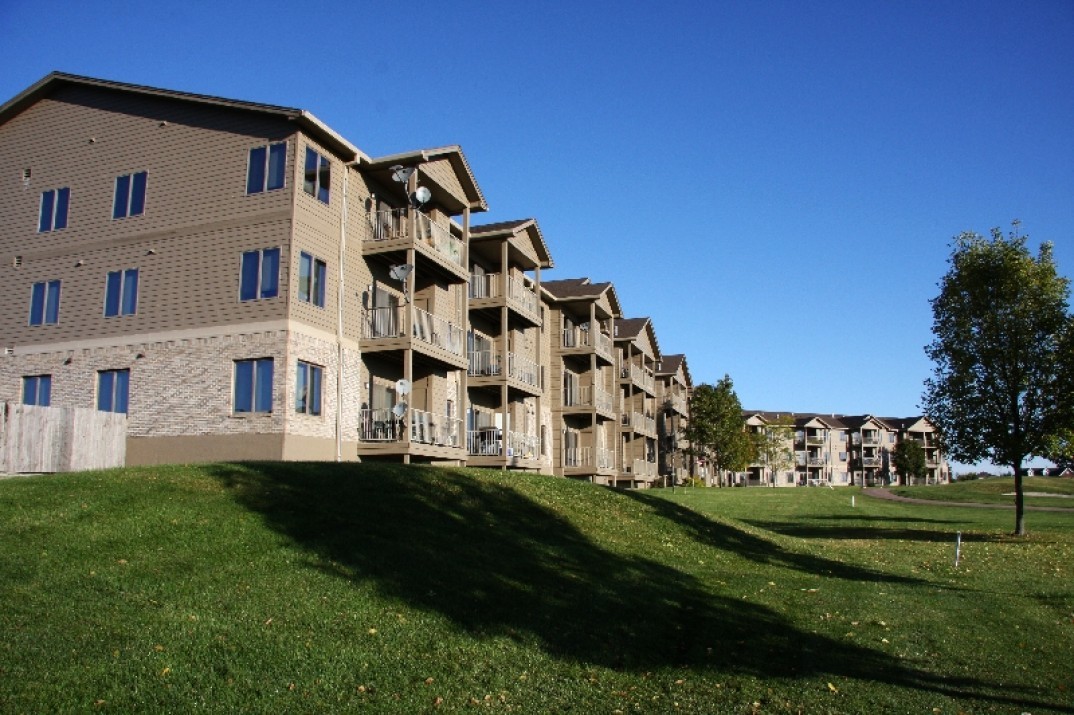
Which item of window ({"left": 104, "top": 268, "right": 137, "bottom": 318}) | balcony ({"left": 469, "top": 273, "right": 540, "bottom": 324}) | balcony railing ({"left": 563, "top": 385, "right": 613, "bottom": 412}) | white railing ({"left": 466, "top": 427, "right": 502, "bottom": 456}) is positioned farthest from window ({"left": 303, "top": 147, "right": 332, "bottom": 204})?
balcony railing ({"left": 563, "top": 385, "right": 613, "bottom": 412})

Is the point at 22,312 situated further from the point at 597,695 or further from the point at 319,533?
the point at 597,695

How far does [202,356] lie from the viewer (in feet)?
82.2

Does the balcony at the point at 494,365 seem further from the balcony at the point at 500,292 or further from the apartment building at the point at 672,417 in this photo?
the apartment building at the point at 672,417

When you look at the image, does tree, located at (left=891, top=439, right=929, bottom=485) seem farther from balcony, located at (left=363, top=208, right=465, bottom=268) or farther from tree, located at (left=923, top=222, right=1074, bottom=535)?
balcony, located at (left=363, top=208, right=465, bottom=268)

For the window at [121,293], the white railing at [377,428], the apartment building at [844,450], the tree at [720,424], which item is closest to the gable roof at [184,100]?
the window at [121,293]

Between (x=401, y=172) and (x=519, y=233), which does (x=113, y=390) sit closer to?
(x=401, y=172)

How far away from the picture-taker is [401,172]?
92.0 feet

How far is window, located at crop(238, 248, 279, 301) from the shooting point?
24.7 metres

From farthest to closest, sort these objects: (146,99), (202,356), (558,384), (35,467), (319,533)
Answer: (558,384) → (146,99) → (202,356) → (35,467) → (319,533)

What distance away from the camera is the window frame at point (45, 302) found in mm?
27781

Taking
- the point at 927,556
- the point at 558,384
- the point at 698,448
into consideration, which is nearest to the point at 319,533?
the point at 927,556

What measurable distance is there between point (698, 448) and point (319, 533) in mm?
66596

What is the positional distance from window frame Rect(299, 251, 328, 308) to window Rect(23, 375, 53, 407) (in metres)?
8.61

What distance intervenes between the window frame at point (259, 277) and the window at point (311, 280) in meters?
0.65
